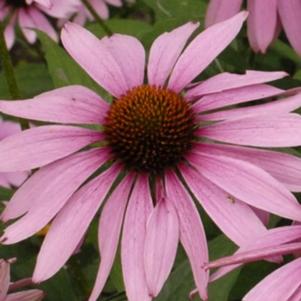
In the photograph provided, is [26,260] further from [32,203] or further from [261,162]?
[261,162]

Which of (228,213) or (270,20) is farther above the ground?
(270,20)

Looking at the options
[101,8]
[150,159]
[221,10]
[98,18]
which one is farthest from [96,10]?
[150,159]

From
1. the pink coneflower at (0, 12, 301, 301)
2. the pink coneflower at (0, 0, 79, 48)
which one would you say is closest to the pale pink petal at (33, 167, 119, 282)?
the pink coneflower at (0, 12, 301, 301)

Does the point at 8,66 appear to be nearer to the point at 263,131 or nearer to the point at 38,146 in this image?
the point at 38,146

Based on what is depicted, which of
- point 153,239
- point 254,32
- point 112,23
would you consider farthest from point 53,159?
point 112,23

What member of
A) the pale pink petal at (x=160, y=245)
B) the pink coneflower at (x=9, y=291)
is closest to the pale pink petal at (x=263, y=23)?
the pale pink petal at (x=160, y=245)

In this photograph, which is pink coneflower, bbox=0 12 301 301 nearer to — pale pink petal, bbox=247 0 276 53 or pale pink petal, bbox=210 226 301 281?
pale pink petal, bbox=210 226 301 281
